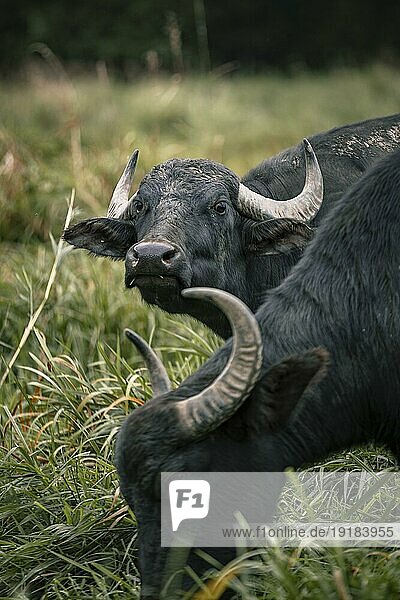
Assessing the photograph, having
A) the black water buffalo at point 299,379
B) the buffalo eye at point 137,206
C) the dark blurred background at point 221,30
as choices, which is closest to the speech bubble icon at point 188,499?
the black water buffalo at point 299,379

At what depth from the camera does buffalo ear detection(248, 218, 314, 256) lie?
5570mm

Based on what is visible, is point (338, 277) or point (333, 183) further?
point (333, 183)

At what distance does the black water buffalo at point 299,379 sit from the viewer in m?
3.58

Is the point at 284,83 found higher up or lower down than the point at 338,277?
lower down

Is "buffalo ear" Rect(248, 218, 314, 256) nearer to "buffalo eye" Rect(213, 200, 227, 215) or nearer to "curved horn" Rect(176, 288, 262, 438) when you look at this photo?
"buffalo eye" Rect(213, 200, 227, 215)

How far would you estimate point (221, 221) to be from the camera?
5625 millimetres

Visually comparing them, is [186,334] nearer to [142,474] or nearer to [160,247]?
[160,247]

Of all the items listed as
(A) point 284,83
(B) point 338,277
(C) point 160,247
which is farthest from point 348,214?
(A) point 284,83

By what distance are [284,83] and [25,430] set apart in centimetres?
1620

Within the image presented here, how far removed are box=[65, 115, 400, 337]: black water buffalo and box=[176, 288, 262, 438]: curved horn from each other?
1.54 meters

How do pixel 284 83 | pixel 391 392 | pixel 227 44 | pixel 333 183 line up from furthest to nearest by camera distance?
pixel 227 44 < pixel 284 83 < pixel 333 183 < pixel 391 392

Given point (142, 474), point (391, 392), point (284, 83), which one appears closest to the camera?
point (142, 474)

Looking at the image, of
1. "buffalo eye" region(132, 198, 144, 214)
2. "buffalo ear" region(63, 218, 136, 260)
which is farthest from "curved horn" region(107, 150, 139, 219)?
"buffalo eye" region(132, 198, 144, 214)

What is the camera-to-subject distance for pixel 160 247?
5055mm
